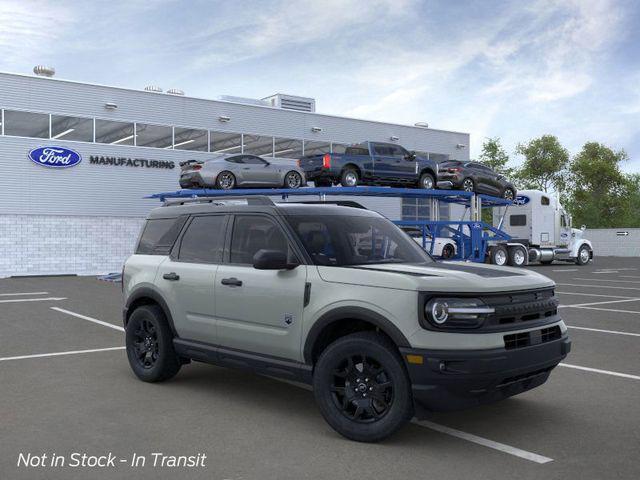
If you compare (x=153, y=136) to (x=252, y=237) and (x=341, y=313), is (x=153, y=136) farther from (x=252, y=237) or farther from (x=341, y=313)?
(x=341, y=313)

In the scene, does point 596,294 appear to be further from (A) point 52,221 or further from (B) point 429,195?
(A) point 52,221

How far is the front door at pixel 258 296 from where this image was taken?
212 inches

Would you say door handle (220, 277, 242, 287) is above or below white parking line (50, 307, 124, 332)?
above

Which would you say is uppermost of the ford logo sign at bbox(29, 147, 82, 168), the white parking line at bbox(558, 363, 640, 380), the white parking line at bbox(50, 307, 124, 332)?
the ford logo sign at bbox(29, 147, 82, 168)

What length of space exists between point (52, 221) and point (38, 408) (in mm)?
23221

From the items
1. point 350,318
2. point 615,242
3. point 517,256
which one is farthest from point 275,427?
point 615,242

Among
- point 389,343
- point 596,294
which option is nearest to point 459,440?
point 389,343

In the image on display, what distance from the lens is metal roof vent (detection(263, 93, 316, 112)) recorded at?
35.0 m

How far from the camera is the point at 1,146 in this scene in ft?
84.9

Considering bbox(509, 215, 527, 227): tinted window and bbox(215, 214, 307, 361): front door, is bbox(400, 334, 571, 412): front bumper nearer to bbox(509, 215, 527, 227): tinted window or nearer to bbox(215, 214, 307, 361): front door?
bbox(215, 214, 307, 361): front door

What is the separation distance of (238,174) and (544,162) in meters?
53.9

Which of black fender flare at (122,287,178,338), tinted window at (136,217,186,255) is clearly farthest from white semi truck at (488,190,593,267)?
black fender flare at (122,287,178,338)

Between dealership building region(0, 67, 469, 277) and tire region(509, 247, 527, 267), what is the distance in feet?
39.8

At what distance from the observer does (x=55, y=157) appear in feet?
88.7
